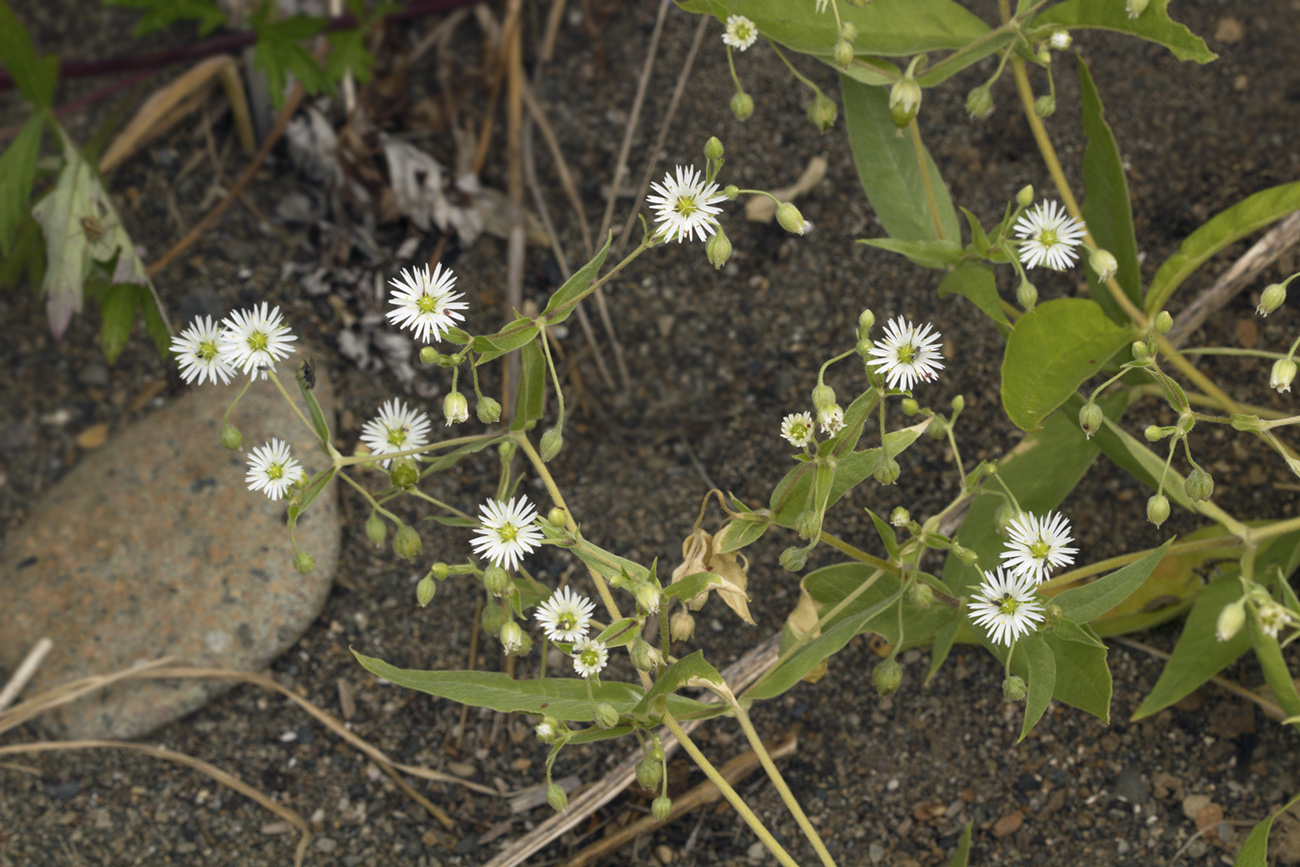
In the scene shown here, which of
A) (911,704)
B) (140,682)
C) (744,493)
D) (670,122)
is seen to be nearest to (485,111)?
(670,122)

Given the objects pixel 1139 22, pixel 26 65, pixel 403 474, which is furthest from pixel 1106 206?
pixel 26 65

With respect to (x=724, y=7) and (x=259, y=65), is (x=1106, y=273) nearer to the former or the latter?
(x=724, y=7)

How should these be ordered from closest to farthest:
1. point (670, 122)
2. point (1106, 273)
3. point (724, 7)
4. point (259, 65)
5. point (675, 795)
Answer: point (1106, 273), point (724, 7), point (675, 795), point (259, 65), point (670, 122)

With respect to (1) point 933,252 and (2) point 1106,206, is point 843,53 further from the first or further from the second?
(2) point 1106,206

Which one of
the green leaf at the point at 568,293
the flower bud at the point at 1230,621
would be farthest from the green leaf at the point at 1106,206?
the green leaf at the point at 568,293

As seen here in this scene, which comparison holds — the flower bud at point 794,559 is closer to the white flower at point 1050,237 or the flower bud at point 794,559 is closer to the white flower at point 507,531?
the white flower at point 507,531
